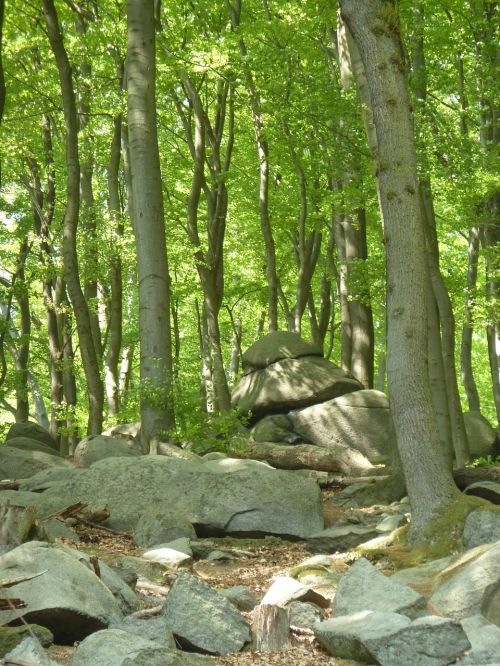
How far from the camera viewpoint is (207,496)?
9703 mm

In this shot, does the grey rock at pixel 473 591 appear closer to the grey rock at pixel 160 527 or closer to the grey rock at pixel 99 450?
the grey rock at pixel 160 527

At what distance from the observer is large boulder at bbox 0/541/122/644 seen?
4.71m

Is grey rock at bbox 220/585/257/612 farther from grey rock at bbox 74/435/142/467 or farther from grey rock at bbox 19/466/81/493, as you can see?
grey rock at bbox 74/435/142/467

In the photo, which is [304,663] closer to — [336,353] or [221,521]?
[221,521]

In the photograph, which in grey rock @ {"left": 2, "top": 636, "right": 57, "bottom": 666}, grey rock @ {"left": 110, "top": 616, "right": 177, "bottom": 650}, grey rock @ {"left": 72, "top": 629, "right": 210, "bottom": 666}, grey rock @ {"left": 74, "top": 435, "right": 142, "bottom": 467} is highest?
grey rock @ {"left": 74, "top": 435, "right": 142, "bottom": 467}


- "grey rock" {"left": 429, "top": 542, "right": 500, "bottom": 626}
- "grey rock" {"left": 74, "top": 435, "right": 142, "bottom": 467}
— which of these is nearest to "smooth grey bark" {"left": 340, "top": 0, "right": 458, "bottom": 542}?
"grey rock" {"left": 429, "top": 542, "right": 500, "bottom": 626}

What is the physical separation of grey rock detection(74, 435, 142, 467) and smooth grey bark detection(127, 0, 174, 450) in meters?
0.50

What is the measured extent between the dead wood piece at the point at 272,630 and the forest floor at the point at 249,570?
66 mm

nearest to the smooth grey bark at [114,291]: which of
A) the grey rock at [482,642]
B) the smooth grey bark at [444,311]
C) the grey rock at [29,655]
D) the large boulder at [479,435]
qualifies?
the smooth grey bark at [444,311]

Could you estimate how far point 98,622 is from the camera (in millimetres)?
4914

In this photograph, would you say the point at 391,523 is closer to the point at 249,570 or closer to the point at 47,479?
the point at 249,570

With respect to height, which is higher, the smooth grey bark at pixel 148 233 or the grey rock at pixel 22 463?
the smooth grey bark at pixel 148 233

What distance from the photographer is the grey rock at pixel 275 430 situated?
1841cm

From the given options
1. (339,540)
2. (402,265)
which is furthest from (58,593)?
(402,265)
